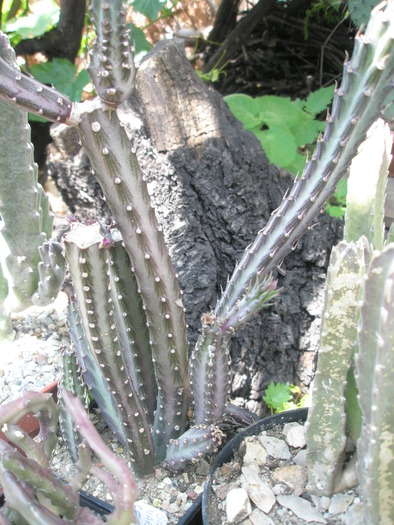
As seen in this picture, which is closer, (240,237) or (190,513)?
(190,513)

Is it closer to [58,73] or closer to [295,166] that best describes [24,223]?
[295,166]

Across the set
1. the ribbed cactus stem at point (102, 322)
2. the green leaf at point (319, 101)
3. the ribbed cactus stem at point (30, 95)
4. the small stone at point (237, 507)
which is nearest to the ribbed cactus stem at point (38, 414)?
the ribbed cactus stem at point (102, 322)

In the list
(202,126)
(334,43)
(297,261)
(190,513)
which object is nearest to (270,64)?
(334,43)

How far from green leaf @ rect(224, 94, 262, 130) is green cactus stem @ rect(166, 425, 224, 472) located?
1.22m

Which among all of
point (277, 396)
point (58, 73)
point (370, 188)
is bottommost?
point (277, 396)

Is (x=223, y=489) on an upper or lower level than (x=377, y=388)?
lower

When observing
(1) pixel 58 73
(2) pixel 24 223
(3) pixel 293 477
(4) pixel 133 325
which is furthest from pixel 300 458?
(1) pixel 58 73

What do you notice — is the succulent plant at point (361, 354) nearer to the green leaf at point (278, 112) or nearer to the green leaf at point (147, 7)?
the green leaf at point (278, 112)

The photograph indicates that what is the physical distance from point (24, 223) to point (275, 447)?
91cm

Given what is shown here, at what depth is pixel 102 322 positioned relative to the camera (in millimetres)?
966

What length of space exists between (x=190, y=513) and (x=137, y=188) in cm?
66

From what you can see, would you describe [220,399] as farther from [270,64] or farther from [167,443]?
[270,64]

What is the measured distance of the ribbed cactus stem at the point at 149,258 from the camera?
0.88m

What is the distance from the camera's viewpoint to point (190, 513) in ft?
3.57
